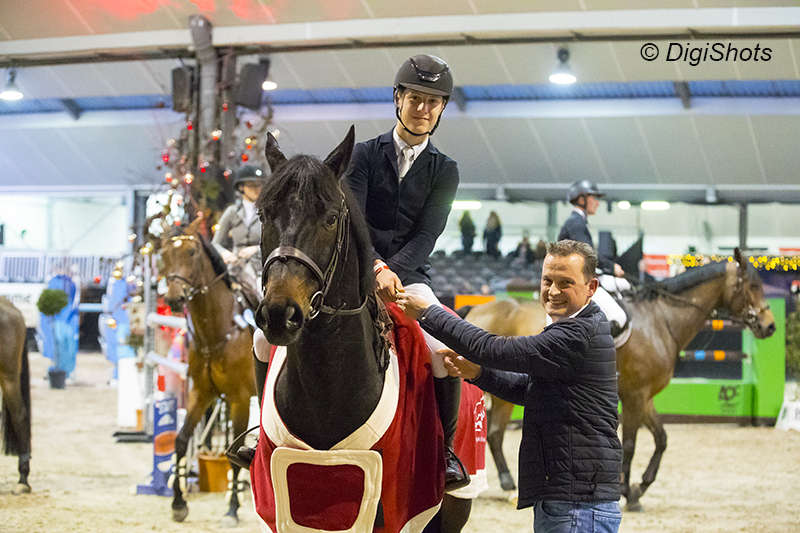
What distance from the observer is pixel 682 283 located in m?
6.02

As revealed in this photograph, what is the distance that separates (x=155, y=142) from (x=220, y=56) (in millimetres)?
5942

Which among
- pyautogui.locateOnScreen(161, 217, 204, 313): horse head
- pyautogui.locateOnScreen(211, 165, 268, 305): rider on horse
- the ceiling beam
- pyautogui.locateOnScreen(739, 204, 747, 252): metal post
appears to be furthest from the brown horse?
pyautogui.locateOnScreen(739, 204, 747, 252): metal post

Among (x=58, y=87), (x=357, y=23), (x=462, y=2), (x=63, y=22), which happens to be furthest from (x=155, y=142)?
(x=462, y=2)

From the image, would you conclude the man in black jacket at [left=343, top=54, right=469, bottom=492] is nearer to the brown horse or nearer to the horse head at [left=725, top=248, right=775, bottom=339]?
the brown horse

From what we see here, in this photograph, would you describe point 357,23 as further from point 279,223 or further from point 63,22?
point 279,223

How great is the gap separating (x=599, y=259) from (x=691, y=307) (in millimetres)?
899

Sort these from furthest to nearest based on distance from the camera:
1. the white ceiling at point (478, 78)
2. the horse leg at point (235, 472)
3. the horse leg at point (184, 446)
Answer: the white ceiling at point (478, 78) < the horse leg at point (184, 446) < the horse leg at point (235, 472)

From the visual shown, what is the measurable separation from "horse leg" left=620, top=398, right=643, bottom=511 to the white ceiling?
359 centimetres

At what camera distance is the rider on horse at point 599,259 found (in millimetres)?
5316

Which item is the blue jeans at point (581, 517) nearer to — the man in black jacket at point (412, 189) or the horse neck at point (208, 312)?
the man in black jacket at point (412, 189)

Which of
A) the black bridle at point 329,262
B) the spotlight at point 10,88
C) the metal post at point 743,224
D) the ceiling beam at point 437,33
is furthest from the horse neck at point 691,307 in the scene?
the spotlight at point 10,88

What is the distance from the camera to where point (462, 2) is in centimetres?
712

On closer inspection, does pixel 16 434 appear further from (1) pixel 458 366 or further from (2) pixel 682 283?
(2) pixel 682 283

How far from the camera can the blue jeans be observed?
2086mm
